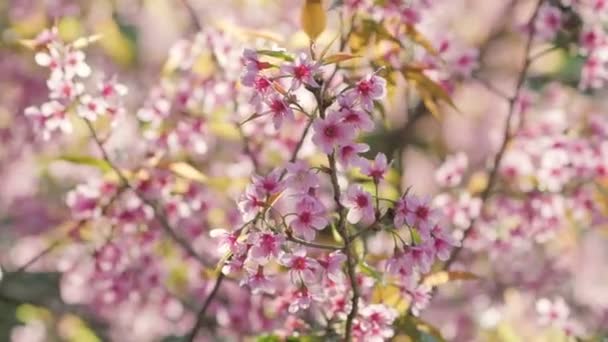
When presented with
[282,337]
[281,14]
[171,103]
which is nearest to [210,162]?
[281,14]

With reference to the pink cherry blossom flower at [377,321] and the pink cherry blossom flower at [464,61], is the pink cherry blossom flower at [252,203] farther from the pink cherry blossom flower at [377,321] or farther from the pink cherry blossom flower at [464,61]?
the pink cherry blossom flower at [464,61]

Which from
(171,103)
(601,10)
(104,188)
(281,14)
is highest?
(281,14)

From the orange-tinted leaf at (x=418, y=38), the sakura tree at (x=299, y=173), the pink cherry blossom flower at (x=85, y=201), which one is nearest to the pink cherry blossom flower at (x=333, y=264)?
the sakura tree at (x=299, y=173)

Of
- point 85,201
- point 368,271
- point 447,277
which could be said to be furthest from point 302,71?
point 85,201

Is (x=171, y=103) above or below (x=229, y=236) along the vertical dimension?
above

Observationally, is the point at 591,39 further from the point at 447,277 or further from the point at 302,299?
the point at 302,299

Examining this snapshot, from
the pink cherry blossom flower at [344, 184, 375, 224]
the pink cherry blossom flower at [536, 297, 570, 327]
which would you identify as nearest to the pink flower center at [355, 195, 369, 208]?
the pink cherry blossom flower at [344, 184, 375, 224]

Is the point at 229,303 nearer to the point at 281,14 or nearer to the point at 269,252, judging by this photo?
the point at 281,14
